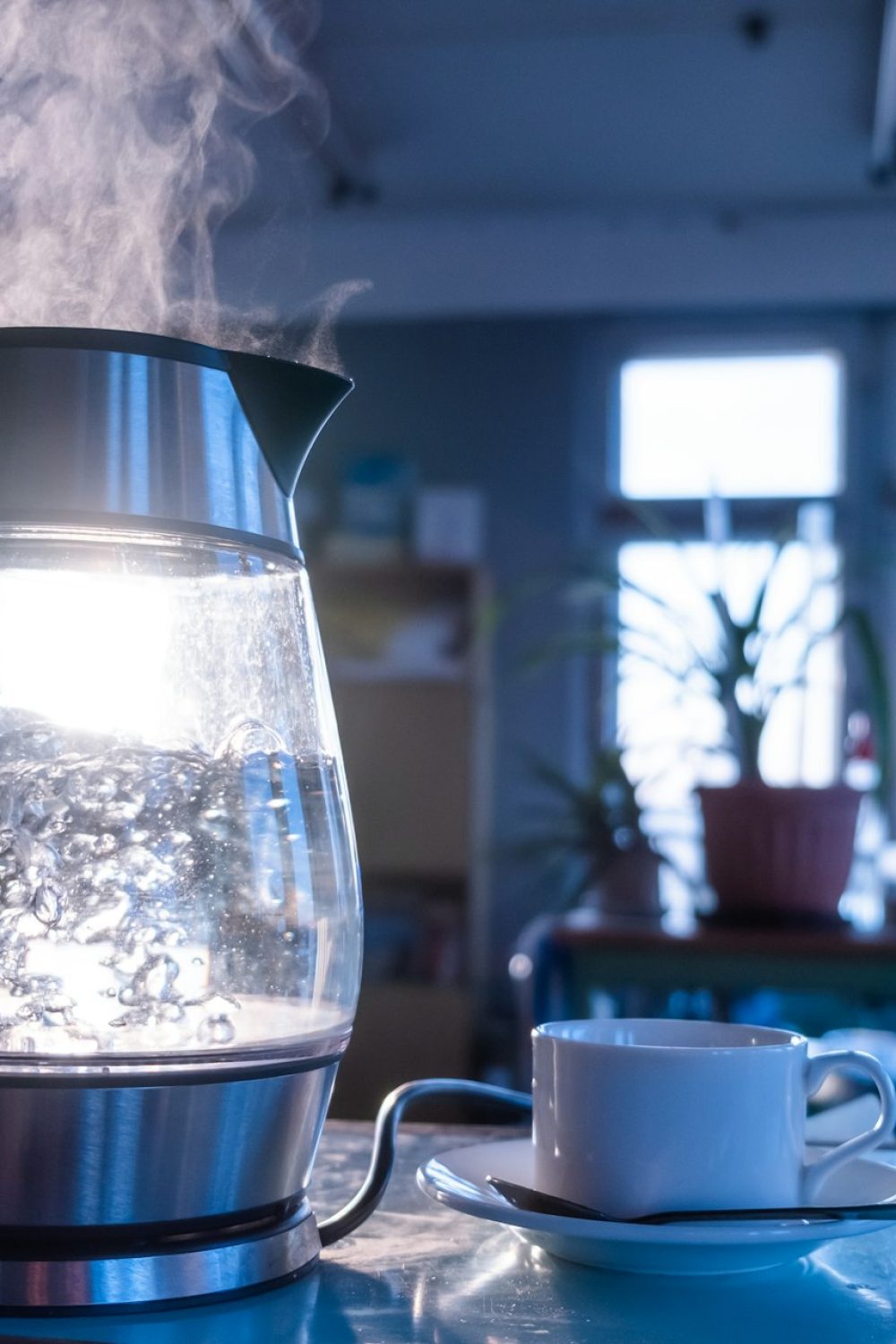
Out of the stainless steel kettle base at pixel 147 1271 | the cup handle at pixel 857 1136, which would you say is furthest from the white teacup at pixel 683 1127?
the stainless steel kettle base at pixel 147 1271

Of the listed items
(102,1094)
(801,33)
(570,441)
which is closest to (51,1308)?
(102,1094)

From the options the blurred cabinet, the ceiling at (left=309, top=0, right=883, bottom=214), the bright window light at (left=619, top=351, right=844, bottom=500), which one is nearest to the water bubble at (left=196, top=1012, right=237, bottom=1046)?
the ceiling at (left=309, top=0, right=883, bottom=214)

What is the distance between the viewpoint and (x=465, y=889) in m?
4.16

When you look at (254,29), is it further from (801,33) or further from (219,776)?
(219,776)

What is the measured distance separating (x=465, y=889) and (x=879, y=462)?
176 cm

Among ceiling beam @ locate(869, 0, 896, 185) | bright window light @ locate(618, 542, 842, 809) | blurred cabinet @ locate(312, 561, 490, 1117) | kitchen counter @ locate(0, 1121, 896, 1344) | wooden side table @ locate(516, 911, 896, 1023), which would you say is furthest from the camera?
blurred cabinet @ locate(312, 561, 490, 1117)

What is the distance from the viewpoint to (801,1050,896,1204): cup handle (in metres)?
0.51

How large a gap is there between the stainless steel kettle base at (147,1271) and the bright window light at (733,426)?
158 inches

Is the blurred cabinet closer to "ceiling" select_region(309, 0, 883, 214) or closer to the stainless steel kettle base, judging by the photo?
"ceiling" select_region(309, 0, 883, 214)

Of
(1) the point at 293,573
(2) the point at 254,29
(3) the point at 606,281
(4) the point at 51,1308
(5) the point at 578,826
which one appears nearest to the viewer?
(4) the point at 51,1308

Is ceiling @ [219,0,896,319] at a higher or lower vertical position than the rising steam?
higher

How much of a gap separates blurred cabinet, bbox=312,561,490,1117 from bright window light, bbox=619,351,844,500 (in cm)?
73

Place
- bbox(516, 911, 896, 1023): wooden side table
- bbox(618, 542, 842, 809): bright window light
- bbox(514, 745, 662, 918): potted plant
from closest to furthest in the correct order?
bbox(516, 911, 896, 1023): wooden side table → bbox(618, 542, 842, 809): bright window light → bbox(514, 745, 662, 918): potted plant

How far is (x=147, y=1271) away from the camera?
45 cm
